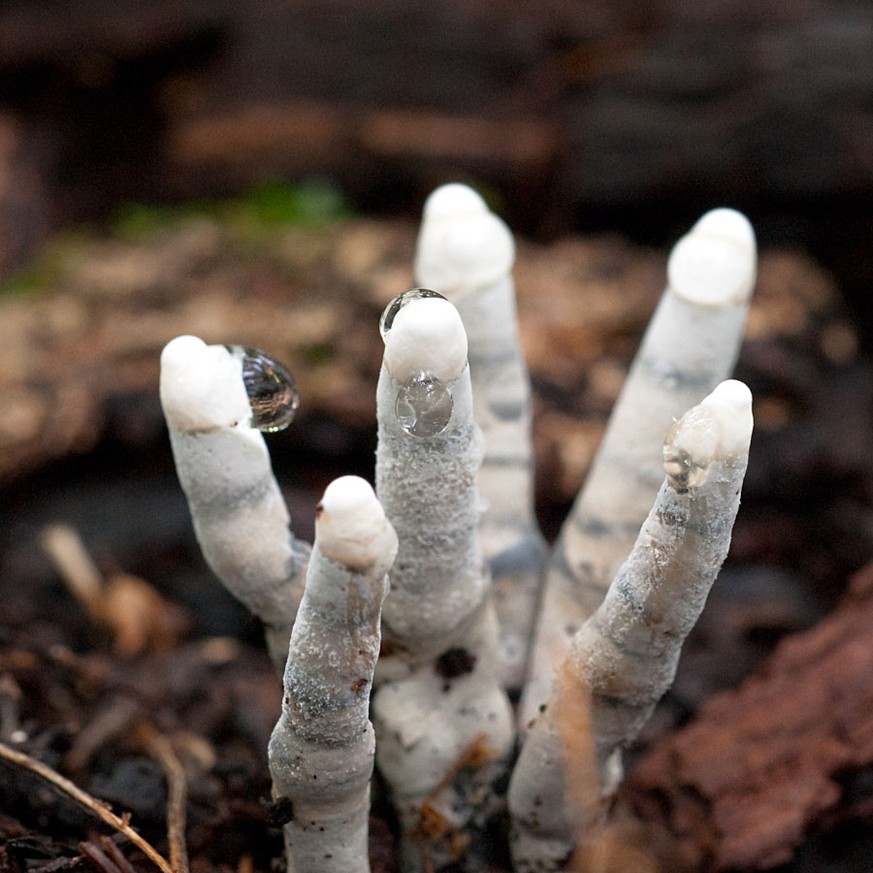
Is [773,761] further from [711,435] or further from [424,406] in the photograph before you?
[424,406]

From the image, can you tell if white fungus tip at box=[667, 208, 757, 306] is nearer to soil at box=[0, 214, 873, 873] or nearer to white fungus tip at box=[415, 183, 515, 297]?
white fungus tip at box=[415, 183, 515, 297]

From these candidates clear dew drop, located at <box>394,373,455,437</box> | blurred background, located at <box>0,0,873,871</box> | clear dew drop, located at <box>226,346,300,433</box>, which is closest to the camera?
clear dew drop, located at <box>394,373,455,437</box>

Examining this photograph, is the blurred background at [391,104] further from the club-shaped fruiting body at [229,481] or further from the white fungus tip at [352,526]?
the white fungus tip at [352,526]

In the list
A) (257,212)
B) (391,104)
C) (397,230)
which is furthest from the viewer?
(391,104)

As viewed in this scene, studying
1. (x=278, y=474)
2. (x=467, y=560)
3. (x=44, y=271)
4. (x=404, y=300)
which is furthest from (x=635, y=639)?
(x=44, y=271)

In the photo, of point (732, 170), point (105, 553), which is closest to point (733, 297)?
point (105, 553)

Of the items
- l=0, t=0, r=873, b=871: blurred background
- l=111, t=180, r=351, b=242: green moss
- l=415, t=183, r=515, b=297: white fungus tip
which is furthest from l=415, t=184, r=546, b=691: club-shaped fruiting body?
l=111, t=180, r=351, b=242: green moss

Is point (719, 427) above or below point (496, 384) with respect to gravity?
below
